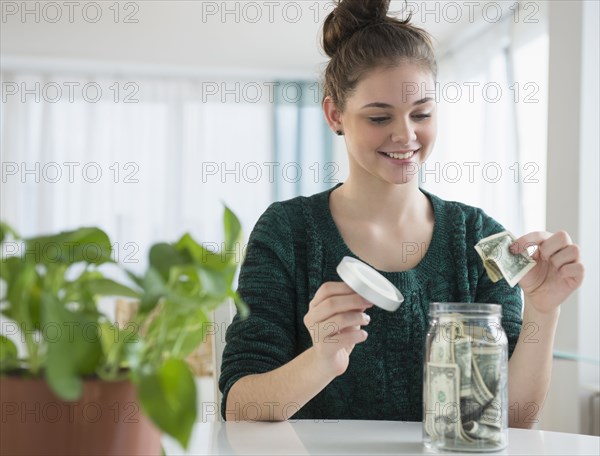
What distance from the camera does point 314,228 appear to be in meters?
1.50

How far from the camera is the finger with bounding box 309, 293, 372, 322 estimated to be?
0.99 meters

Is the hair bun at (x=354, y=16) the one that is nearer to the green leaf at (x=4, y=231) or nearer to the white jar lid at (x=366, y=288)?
the white jar lid at (x=366, y=288)

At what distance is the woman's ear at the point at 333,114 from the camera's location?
1599 mm

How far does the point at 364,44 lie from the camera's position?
151 centimetres

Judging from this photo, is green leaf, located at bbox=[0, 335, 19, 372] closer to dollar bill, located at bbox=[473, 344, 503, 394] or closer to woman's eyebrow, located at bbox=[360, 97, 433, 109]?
dollar bill, located at bbox=[473, 344, 503, 394]

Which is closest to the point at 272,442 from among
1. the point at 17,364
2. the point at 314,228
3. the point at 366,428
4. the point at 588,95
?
the point at 366,428

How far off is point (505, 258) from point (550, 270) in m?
0.09

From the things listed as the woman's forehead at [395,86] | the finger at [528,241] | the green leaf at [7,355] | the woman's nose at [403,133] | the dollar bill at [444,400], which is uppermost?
the woman's forehead at [395,86]

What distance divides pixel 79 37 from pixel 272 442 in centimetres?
424

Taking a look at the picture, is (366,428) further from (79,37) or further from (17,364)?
(79,37)

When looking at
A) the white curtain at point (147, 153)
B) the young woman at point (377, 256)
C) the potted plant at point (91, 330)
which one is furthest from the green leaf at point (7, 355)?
the white curtain at point (147, 153)

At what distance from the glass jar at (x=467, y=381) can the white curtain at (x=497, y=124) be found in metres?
2.77

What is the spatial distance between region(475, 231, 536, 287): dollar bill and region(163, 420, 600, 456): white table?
0.77 ft

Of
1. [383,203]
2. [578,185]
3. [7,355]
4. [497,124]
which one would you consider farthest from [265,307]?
[497,124]
